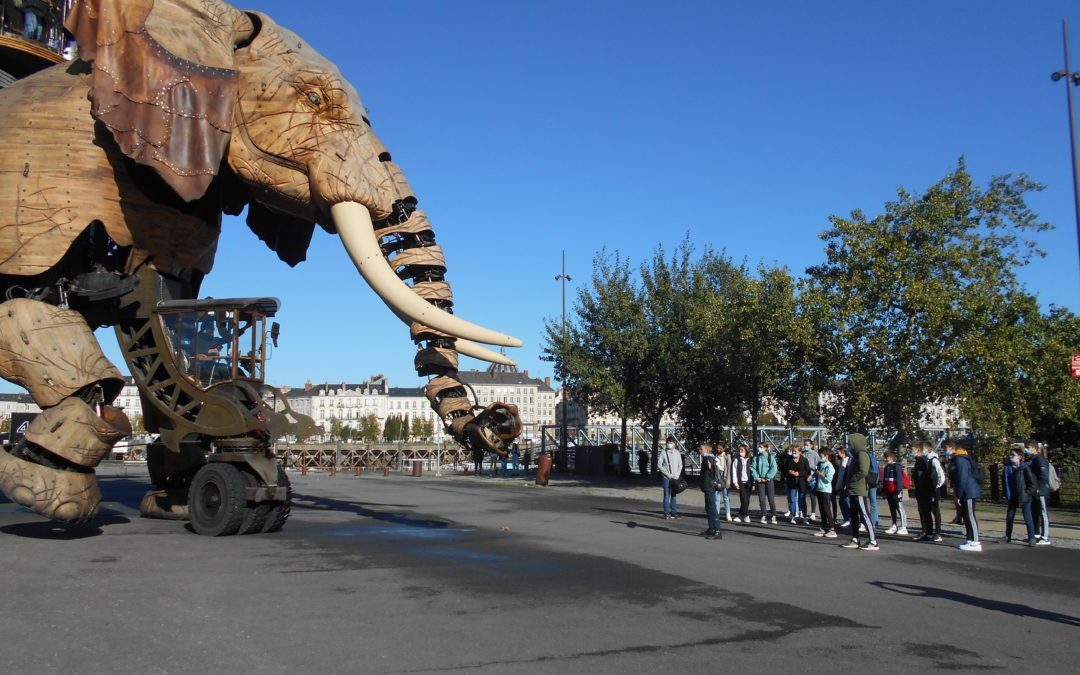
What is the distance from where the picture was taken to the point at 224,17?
10523mm

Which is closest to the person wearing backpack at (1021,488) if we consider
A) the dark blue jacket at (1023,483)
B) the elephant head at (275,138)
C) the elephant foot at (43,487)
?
the dark blue jacket at (1023,483)

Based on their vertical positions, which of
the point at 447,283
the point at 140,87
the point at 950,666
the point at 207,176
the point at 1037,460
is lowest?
the point at 950,666

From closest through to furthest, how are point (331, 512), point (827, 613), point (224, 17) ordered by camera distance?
1. point (827, 613)
2. point (224, 17)
3. point (331, 512)

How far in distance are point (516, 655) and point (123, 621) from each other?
2.66 m

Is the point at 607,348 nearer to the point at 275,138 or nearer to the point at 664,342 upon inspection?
the point at 664,342

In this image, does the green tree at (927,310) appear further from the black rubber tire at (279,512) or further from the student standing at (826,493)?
the black rubber tire at (279,512)

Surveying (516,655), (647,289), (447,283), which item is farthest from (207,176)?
(647,289)

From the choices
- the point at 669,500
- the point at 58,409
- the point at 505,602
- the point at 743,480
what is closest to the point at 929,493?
the point at 743,480

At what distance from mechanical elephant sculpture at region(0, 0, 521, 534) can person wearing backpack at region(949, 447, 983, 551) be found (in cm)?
676

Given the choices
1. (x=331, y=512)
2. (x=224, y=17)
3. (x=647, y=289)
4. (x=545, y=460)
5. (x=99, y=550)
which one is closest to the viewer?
(x=99, y=550)

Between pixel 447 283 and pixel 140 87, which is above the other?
pixel 140 87

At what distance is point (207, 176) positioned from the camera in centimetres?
969

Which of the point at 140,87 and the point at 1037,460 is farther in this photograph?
the point at 1037,460

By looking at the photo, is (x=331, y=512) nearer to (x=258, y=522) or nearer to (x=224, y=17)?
(x=258, y=522)
